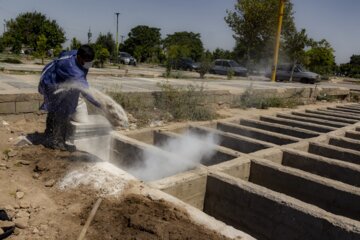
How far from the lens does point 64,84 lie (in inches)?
167

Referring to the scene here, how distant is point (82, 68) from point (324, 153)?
4083 mm

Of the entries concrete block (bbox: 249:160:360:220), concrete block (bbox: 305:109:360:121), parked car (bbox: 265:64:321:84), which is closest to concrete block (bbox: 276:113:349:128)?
concrete block (bbox: 305:109:360:121)

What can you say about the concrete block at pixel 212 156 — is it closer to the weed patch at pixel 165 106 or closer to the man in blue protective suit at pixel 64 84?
the weed patch at pixel 165 106

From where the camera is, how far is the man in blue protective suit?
420cm

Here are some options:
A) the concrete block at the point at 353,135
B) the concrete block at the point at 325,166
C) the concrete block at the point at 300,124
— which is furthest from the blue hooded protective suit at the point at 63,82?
the concrete block at the point at 353,135

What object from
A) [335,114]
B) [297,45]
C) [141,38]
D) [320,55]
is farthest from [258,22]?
[141,38]

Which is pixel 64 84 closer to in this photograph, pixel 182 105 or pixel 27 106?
pixel 27 106

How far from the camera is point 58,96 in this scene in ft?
14.1

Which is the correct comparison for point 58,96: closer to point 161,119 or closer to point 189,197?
point 189,197

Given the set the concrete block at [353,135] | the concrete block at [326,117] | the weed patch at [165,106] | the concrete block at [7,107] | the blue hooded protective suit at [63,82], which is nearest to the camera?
the blue hooded protective suit at [63,82]

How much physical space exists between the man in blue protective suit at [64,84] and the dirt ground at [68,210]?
609 mm

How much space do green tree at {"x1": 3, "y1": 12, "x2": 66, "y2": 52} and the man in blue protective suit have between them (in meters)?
25.3

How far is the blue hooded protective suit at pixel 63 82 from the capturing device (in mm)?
4195

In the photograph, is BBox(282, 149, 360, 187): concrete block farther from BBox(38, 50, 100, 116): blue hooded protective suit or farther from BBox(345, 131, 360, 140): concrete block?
BBox(38, 50, 100, 116): blue hooded protective suit
